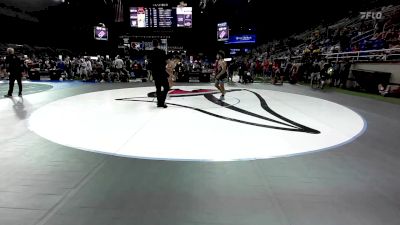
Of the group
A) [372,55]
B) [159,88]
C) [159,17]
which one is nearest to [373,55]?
[372,55]

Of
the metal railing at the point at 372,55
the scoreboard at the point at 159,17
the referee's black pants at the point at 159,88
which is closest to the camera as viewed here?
the referee's black pants at the point at 159,88

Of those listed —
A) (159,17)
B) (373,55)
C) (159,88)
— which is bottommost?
(159,88)

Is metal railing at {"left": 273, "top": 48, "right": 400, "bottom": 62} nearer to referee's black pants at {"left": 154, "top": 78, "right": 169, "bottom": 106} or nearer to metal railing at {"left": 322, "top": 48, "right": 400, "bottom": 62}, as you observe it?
metal railing at {"left": 322, "top": 48, "right": 400, "bottom": 62}

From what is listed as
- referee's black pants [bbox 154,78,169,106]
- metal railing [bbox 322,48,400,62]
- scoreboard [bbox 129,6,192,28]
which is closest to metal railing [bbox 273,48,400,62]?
metal railing [bbox 322,48,400,62]

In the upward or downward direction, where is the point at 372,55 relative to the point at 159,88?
upward

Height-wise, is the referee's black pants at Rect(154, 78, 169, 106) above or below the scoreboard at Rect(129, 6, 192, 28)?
below

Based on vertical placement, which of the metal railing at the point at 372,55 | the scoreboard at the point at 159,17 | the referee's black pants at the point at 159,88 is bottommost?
the referee's black pants at the point at 159,88

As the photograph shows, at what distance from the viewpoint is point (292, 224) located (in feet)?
7.68

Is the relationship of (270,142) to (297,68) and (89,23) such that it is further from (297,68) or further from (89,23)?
(89,23)

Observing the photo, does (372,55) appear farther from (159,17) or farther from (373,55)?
(159,17)

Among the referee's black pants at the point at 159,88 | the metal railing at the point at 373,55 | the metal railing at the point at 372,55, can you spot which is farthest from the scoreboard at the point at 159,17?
the referee's black pants at the point at 159,88

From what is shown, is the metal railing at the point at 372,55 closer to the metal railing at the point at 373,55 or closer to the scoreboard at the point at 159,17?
the metal railing at the point at 373,55

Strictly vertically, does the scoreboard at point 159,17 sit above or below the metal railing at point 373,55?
above

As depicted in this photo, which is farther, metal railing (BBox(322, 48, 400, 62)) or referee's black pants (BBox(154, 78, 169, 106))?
metal railing (BBox(322, 48, 400, 62))
